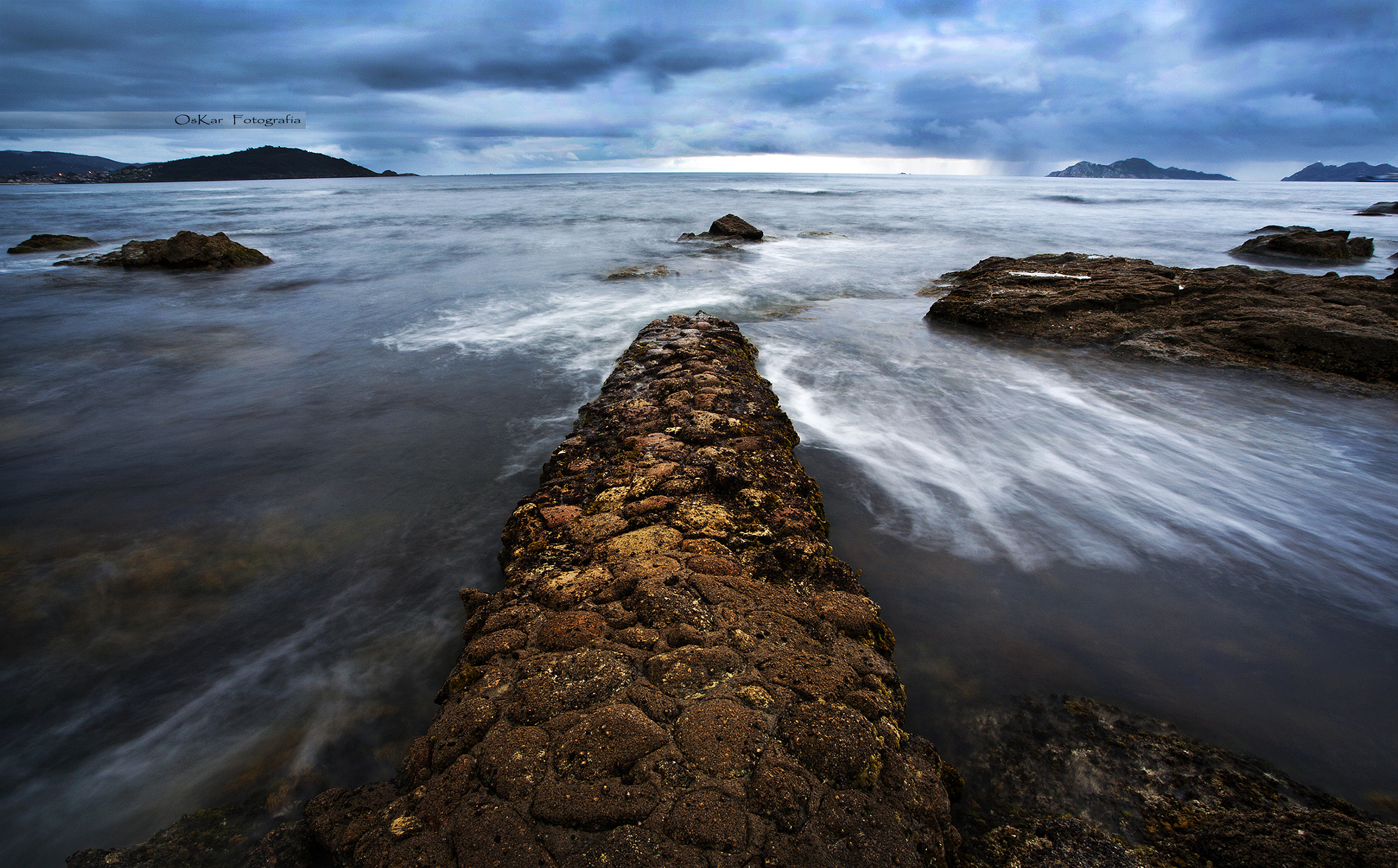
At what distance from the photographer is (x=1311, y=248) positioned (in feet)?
49.9

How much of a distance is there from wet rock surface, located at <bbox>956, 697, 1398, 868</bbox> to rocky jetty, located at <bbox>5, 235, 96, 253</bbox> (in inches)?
1054

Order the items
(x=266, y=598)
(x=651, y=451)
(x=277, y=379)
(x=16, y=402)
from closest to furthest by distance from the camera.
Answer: (x=266, y=598), (x=651, y=451), (x=16, y=402), (x=277, y=379)

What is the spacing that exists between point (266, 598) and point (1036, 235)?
24.1 m

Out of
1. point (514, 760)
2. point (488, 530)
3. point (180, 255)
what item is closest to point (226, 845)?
point (514, 760)

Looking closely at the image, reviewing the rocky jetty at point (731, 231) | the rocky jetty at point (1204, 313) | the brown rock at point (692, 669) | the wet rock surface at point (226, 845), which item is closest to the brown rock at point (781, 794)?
the brown rock at point (692, 669)

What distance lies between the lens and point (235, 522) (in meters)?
4.27

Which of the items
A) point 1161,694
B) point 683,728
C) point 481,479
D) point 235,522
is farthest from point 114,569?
point 1161,694

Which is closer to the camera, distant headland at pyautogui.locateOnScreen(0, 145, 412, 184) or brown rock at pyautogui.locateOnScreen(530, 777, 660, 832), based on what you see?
brown rock at pyautogui.locateOnScreen(530, 777, 660, 832)

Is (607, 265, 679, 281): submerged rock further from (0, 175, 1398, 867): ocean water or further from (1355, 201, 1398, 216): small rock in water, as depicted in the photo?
Answer: (1355, 201, 1398, 216): small rock in water

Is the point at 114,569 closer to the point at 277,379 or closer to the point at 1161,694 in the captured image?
the point at 277,379

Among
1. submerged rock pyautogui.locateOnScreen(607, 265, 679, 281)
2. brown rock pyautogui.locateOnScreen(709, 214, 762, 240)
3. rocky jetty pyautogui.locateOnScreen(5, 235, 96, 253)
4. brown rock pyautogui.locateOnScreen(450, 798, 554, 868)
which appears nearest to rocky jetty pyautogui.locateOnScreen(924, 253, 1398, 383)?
submerged rock pyautogui.locateOnScreen(607, 265, 679, 281)

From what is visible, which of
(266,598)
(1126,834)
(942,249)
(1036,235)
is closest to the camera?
(1126,834)

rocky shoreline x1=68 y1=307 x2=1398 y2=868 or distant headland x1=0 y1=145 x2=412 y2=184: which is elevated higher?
distant headland x1=0 y1=145 x2=412 y2=184

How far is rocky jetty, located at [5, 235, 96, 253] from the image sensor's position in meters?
17.3
